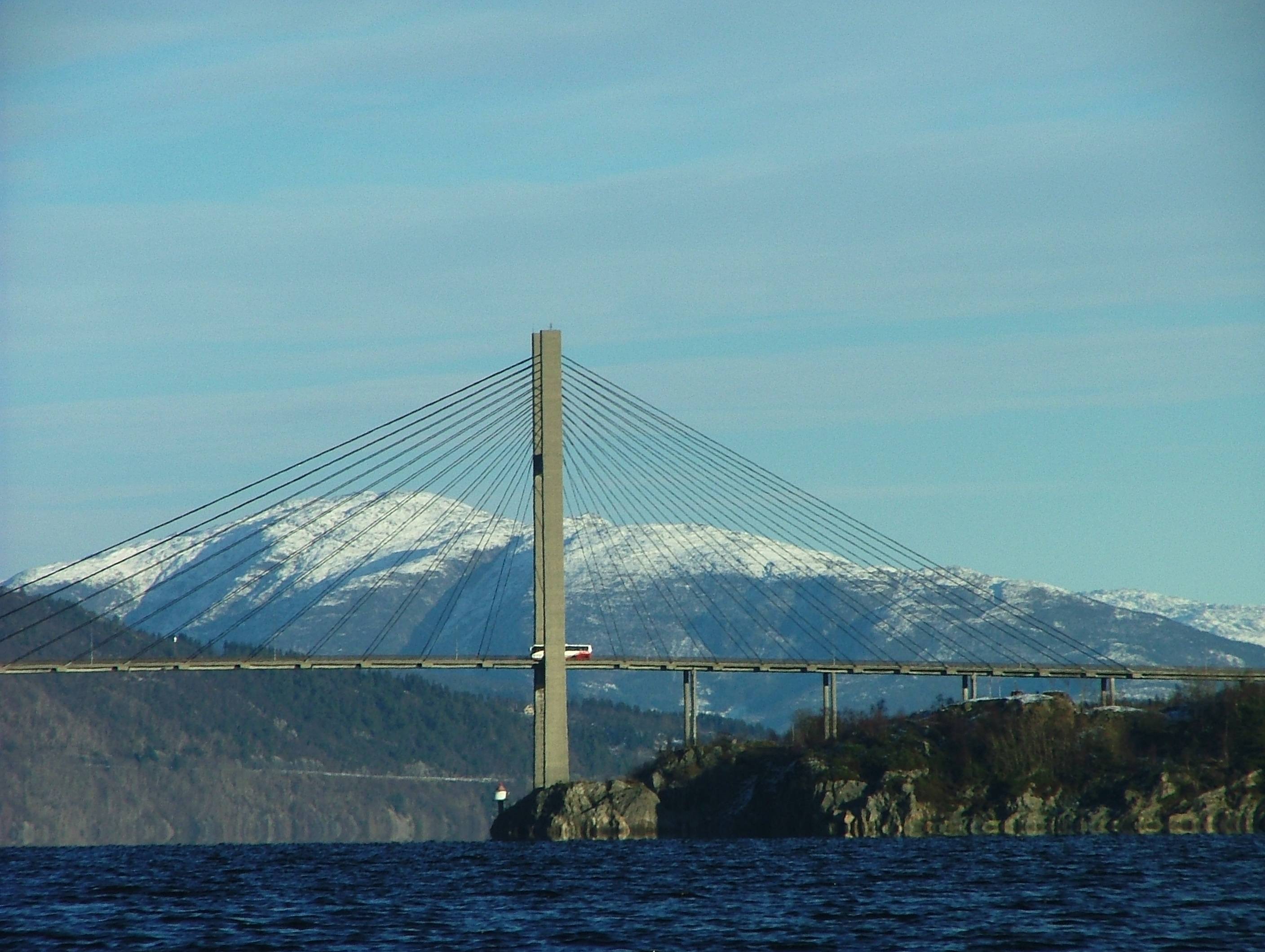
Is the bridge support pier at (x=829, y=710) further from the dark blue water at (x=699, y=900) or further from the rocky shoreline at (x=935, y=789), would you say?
the dark blue water at (x=699, y=900)

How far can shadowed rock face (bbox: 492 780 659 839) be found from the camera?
13412 cm

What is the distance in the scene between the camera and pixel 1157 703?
14400 centimetres

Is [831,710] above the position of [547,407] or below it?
below

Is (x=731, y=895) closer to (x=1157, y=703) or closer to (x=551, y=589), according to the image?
(x=551, y=589)

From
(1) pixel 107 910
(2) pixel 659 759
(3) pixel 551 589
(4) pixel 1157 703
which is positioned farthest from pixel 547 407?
(1) pixel 107 910

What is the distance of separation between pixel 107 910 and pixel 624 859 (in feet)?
114

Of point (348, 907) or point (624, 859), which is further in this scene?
point (624, 859)

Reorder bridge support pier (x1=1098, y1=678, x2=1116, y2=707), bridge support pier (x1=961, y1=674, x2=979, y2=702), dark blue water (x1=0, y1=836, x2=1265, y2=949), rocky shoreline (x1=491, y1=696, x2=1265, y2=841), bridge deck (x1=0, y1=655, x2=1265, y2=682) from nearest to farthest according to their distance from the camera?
dark blue water (x1=0, y1=836, x2=1265, y2=949) < rocky shoreline (x1=491, y1=696, x2=1265, y2=841) < bridge deck (x1=0, y1=655, x2=1265, y2=682) < bridge support pier (x1=1098, y1=678, x2=1116, y2=707) < bridge support pier (x1=961, y1=674, x2=979, y2=702)

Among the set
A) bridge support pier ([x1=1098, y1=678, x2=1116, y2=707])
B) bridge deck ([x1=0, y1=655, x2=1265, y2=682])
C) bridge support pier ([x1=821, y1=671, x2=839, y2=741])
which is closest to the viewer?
bridge deck ([x1=0, y1=655, x2=1265, y2=682])

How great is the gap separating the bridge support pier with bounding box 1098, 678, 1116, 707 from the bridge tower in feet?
143

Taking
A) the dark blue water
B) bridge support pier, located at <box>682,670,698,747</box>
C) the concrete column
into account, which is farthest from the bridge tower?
bridge support pier, located at <box>682,670,698,747</box>

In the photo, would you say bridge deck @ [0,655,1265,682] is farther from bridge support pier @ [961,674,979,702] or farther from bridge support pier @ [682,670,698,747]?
bridge support pier @ [682,670,698,747]

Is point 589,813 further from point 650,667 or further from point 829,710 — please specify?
point 829,710

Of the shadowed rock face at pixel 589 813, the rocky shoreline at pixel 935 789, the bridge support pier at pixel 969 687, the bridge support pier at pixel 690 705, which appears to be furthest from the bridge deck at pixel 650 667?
the shadowed rock face at pixel 589 813
